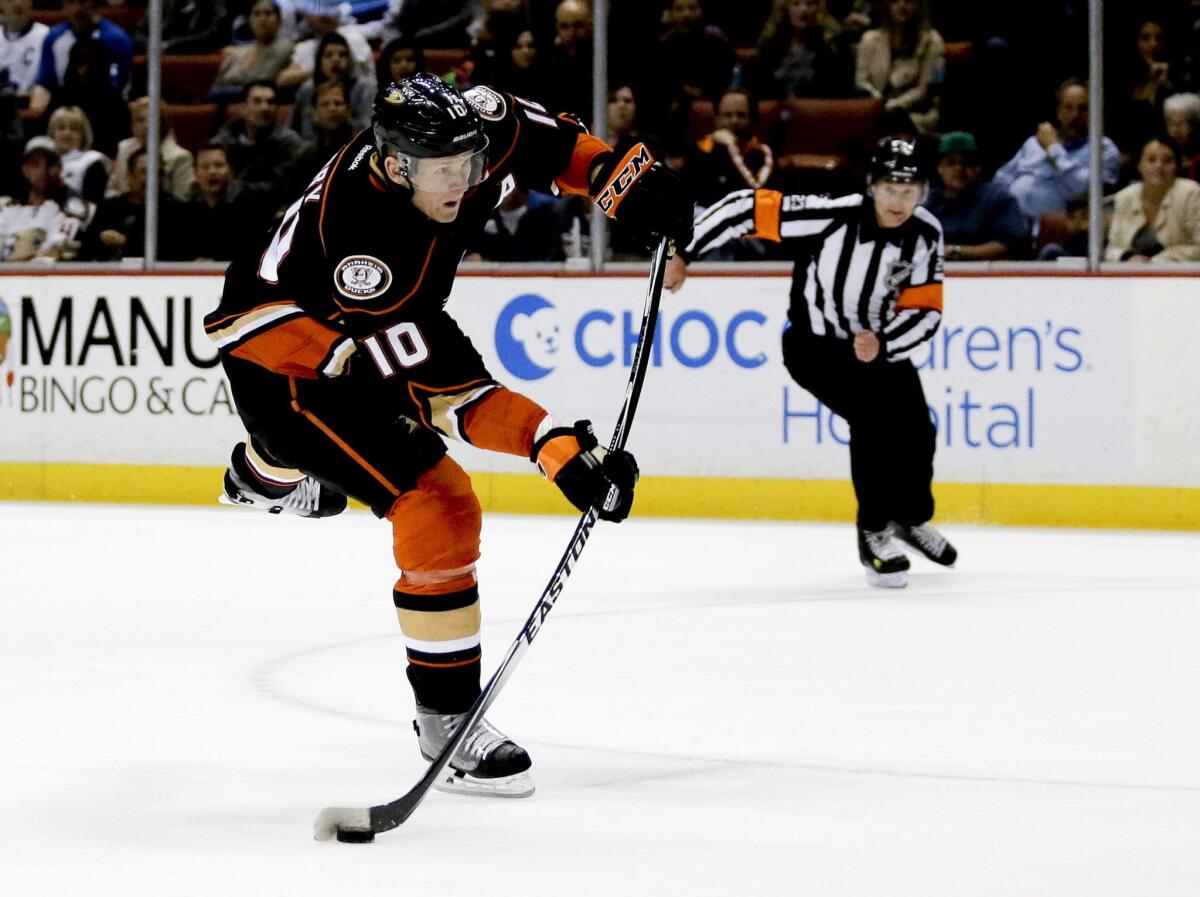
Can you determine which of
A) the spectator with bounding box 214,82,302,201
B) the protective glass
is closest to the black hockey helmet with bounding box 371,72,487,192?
the protective glass

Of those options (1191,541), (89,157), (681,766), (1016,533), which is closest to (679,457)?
(1016,533)

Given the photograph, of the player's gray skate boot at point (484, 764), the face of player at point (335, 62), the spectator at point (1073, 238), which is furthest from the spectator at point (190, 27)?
the player's gray skate boot at point (484, 764)

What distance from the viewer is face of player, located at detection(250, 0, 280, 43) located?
943 cm

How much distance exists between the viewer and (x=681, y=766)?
3777 mm

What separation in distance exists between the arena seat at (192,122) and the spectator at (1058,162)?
3259 mm

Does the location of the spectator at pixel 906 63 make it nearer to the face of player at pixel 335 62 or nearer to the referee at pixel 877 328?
the referee at pixel 877 328

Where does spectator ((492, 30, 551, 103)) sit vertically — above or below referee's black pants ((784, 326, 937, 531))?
above

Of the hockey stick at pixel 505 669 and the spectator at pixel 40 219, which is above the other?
the spectator at pixel 40 219

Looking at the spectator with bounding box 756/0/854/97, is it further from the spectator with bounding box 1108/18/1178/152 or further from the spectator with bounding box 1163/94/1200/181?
the spectator with bounding box 1163/94/1200/181

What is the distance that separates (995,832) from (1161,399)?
5.06 meters

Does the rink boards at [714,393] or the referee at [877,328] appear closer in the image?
the referee at [877,328]

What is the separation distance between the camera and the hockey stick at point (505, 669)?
10.4ft

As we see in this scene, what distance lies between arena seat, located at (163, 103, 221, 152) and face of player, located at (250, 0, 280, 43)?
42 centimetres

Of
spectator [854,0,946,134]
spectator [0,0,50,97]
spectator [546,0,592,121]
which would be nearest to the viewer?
spectator [854,0,946,134]
